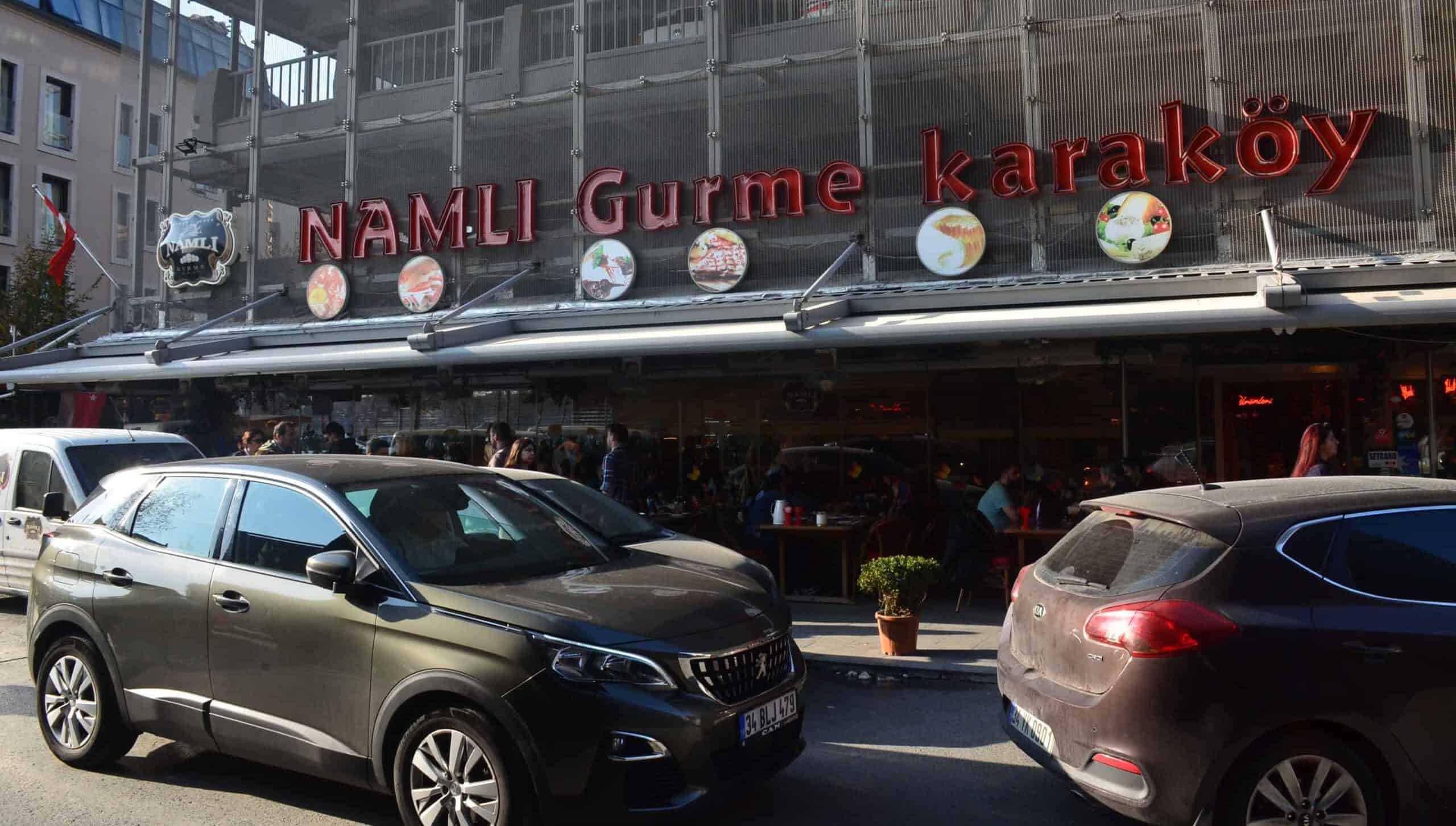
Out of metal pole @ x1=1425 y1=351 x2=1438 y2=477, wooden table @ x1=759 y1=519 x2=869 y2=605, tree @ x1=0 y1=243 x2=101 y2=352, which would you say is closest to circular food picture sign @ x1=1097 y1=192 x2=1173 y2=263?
metal pole @ x1=1425 y1=351 x2=1438 y2=477

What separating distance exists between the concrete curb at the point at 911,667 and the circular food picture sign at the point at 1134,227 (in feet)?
17.8

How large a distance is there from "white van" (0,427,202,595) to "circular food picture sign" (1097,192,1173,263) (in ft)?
31.1

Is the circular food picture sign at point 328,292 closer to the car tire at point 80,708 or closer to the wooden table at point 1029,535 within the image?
the car tire at point 80,708

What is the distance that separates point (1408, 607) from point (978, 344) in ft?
23.6

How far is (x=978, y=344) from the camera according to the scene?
433 inches

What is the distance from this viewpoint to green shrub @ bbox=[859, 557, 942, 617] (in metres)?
7.97

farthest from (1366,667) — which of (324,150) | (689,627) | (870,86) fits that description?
(324,150)

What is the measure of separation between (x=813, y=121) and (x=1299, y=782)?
32.6 feet

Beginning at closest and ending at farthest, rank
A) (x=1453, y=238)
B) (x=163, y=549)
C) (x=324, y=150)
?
(x=163, y=549), (x=1453, y=238), (x=324, y=150)

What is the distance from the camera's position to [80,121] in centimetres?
2973

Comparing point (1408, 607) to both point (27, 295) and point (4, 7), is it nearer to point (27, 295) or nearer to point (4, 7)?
point (27, 295)

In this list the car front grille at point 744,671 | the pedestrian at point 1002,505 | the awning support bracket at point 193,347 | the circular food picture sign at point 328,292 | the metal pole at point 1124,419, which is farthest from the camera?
the circular food picture sign at point 328,292

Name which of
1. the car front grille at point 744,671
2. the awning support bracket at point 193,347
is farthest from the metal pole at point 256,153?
the car front grille at point 744,671

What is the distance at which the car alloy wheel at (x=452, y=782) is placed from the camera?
162 inches
